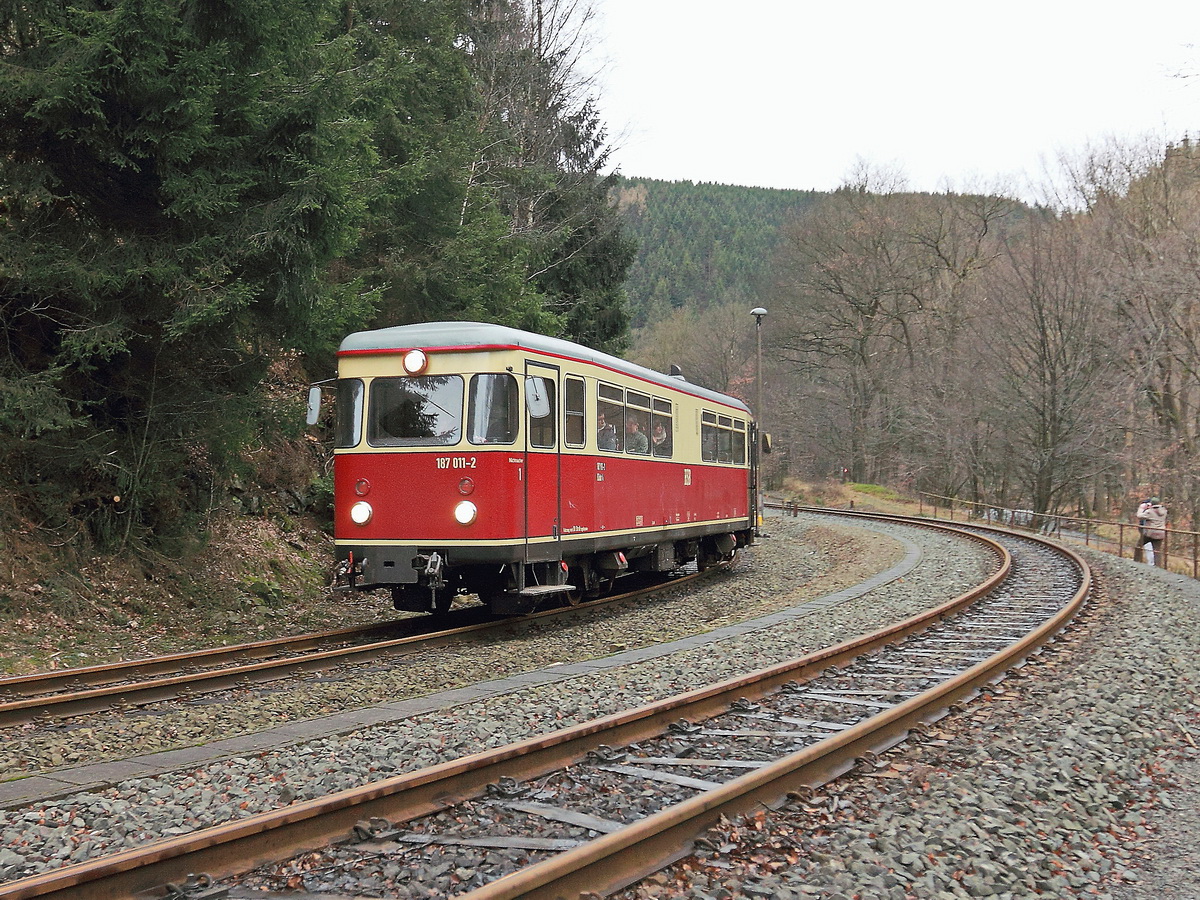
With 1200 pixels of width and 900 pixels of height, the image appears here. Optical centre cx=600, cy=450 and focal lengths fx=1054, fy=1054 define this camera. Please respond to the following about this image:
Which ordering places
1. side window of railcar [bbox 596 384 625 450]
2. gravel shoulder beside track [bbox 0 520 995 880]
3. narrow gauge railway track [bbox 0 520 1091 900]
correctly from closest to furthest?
narrow gauge railway track [bbox 0 520 1091 900] < gravel shoulder beside track [bbox 0 520 995 880] < side window of railcar [bbox 596 384 625 450]

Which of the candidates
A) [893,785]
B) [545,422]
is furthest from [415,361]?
[893,785]

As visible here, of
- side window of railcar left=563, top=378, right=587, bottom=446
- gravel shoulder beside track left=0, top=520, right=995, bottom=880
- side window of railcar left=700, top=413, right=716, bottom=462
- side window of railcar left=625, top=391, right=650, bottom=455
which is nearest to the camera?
gravel shoulder beside track left=0, top=520, right=995, bottom=880

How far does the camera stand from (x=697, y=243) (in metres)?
97.9

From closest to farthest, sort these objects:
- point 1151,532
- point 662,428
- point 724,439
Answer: point 662,428 < point 724,439 < point 1151,532

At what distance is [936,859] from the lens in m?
4.62

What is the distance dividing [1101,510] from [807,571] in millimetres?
23596

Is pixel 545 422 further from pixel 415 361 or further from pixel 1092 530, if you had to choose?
pixel 1092 530

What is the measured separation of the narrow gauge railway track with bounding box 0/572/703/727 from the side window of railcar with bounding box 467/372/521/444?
2.15 m

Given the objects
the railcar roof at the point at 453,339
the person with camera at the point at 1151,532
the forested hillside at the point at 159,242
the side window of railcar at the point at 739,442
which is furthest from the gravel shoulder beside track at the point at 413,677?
the person with camera at the point at 1151,532

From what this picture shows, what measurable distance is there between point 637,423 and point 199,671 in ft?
21.8

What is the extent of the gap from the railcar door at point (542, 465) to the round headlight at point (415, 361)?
1097 millimetres

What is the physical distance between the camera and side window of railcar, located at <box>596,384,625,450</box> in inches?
500

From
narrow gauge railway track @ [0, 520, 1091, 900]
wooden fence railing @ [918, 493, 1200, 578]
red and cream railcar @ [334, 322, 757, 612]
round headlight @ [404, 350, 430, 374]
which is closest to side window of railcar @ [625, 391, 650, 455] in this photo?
red and cream railcar @ [334, 322, 757, 612]

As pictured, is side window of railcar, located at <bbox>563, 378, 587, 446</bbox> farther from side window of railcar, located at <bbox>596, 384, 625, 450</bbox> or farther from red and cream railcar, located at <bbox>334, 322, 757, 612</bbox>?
side window of railcar, located at <bbox>596, 384, 625, 450</bbox>
